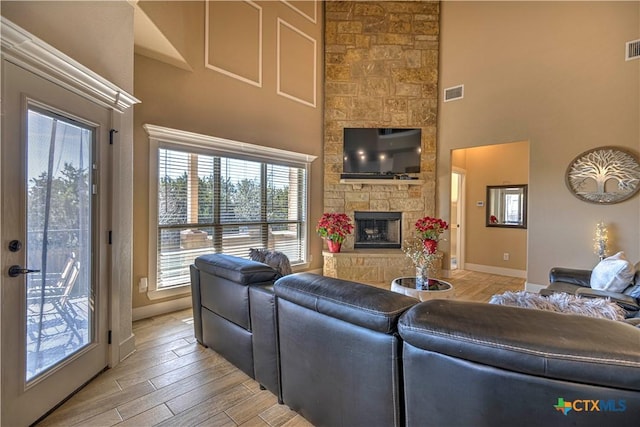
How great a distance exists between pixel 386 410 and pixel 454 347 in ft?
1.57

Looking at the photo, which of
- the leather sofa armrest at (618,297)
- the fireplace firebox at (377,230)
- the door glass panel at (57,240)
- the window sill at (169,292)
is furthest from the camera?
the fireplace firebox at (377,230)

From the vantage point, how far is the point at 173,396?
A: 201 cm

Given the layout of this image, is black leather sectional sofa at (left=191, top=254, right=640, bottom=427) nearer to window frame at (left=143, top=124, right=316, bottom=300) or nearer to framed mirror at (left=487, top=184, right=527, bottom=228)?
window frame at (left=143, top=124, right=316, bottom=300)

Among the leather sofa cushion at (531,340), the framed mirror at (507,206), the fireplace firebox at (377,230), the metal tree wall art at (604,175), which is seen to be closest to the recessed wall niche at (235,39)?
the fireplace firebox at (377,230)

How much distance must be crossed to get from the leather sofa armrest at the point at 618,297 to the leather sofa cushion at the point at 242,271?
265 centimetres

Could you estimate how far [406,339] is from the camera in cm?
117

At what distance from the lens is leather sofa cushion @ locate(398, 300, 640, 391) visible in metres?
0.84

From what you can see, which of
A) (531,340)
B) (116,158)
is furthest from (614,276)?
(116,158)

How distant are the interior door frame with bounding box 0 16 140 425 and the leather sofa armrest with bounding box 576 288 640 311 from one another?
12.7ft

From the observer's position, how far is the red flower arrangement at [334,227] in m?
5.14

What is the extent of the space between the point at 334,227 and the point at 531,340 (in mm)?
4220

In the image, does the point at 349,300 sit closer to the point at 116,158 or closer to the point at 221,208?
the point at 116,158

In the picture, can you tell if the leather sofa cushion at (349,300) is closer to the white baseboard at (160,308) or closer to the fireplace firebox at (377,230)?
the white baseboard at (160,308)

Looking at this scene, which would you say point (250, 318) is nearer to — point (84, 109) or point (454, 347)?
point (454, 347)
